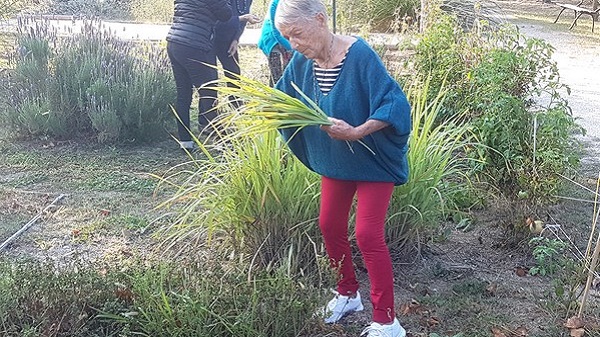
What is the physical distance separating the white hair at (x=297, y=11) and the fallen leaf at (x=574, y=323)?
1828 millimetres

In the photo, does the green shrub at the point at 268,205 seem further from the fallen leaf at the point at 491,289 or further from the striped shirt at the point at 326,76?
the fallen leaf at the point at 491,289

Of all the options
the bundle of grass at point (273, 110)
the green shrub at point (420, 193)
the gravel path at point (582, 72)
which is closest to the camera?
the bundle of grass at point (273, 110)

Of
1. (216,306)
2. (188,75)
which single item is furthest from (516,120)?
(188,75)

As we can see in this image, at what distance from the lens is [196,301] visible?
3.00m

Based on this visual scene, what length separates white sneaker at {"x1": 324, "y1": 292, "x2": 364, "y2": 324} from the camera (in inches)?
140

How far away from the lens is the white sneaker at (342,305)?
11.7ft

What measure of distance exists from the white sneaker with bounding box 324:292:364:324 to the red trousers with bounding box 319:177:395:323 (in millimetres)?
117

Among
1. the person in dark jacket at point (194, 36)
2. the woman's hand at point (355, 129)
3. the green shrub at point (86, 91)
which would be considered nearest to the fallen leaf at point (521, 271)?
the woman's hand at point (355, 129)

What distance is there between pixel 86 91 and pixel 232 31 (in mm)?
1441

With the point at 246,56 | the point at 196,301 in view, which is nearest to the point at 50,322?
the point at 196,301

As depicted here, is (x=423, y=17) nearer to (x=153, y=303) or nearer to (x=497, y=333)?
(x=497, y=333)

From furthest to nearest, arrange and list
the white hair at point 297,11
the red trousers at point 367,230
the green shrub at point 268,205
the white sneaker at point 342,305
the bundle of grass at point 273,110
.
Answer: the green shrub at point 268,205, the white sneaker at point 342,305, the red trousers at point 367,230, the bundle of grass at point 273,110, the white hair at point 297,11

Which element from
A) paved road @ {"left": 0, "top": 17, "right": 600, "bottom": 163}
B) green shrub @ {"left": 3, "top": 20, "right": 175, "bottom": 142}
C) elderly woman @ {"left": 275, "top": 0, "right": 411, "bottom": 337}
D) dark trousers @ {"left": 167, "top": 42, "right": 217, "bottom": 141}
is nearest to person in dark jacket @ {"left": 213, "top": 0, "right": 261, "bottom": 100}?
Result: dark trousers @ {"left": 167, "top": 42, "right": 217, "bottom": 141}

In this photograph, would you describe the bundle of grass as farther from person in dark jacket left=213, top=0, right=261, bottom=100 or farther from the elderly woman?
person in dark jacket left=213, top=0, right=261, bottom=100
